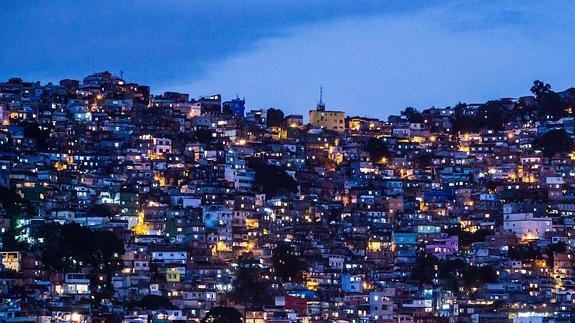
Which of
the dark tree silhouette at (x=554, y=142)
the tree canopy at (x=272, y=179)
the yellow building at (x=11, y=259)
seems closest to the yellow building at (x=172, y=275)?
the yellow building at (x=11, y=259)

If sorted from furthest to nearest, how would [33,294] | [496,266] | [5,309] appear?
1. [496,266]
2. [33,294]
3. [5,309]

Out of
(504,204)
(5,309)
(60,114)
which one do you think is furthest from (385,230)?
(5,309)

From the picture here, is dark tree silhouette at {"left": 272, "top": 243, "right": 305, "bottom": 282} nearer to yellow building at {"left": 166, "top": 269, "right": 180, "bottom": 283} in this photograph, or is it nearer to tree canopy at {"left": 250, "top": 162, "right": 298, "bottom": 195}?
yellow building at {"left": 166, "top": 269, "right": 180, "bottom": 283}

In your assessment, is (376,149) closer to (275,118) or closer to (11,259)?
(275,118)

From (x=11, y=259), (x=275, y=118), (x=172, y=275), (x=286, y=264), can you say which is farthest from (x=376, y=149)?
(x=11, y=259)

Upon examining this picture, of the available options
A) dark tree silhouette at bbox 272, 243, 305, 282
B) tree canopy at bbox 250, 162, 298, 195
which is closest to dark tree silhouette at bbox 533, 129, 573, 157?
tree canopy at bbox 250, 162, 298, 195

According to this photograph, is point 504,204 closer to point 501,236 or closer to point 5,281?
point 501,236

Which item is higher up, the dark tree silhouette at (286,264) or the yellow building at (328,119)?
the yellow building at (328,119)

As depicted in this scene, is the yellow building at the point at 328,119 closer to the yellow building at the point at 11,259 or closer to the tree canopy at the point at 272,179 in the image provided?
the tree canopy at the point at 272,179
